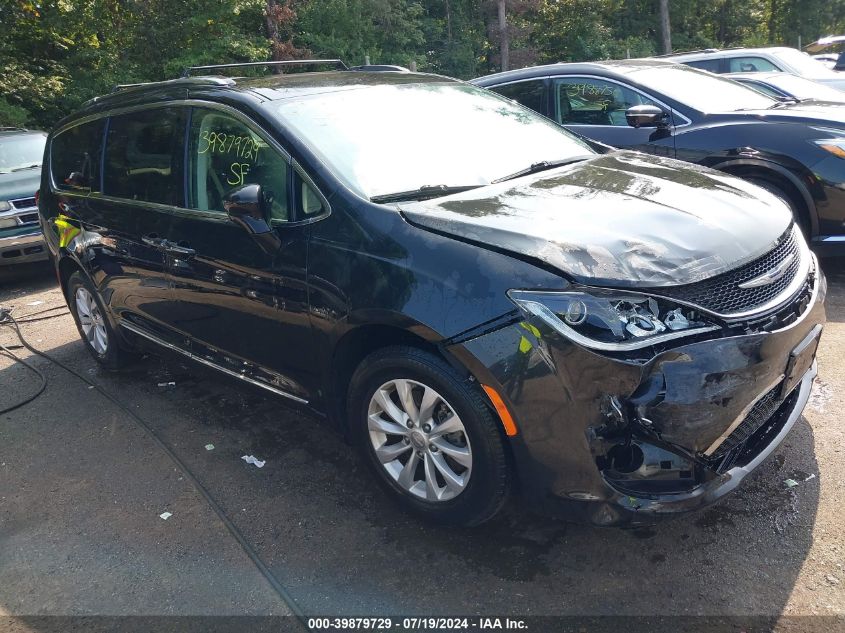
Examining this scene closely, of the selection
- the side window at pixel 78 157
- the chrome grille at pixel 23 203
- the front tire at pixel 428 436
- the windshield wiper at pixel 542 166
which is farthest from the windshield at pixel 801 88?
the chrome grille at pixel 23 203

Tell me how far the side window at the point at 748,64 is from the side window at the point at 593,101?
5024mm

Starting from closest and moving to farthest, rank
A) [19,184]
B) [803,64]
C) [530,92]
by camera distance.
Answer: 1. [530,92]
2. [19,184]
3. [803,64]

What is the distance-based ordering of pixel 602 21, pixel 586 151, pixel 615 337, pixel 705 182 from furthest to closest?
1. pixel 602 21
2. pixel 586 151
3. pixel 705 182
4. pixel 615 337

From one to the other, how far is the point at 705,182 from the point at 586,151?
2.87ft

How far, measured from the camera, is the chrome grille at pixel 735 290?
2447mm

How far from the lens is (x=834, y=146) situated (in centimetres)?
518

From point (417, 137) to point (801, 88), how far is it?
6552 millimetres

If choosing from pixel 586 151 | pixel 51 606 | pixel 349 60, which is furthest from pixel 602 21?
pixel 51 606

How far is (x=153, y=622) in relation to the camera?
266 centimetres

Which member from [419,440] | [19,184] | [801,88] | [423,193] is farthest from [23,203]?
[801,88]

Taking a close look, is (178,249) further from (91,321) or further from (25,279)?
(25,279)

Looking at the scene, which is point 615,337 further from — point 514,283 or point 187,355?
point 187,355

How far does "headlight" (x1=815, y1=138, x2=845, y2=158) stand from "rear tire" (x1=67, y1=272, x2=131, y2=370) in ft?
17.2

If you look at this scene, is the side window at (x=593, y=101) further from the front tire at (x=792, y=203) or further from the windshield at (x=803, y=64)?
the windshield at (x=803, y=64)
